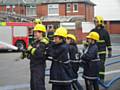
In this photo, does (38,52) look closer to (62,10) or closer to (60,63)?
(60,63)

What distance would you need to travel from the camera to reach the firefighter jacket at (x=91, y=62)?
9812 millimetres

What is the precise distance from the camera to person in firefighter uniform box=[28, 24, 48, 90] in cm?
846

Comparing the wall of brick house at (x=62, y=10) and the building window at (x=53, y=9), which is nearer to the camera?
the wall of brick house at (x=62, y=10)

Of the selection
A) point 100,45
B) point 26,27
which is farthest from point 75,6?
point 100,45

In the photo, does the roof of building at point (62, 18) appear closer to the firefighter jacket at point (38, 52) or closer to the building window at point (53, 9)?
the building window at point (53, 9)

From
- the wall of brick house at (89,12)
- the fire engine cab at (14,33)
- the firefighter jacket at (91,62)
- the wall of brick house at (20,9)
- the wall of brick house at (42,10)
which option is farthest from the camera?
the wall of brick house at (89,12)

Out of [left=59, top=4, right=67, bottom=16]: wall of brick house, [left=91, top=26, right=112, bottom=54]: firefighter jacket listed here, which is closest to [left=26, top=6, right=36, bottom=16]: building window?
[left=59, top=4, right=67, bottom=16]: wall of brick house

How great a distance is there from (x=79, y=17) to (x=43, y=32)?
5147 centimetres

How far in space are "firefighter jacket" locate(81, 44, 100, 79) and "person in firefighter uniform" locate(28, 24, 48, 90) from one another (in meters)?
1.49

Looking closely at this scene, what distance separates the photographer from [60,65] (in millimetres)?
8109

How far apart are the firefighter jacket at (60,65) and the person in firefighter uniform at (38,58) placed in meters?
0.37

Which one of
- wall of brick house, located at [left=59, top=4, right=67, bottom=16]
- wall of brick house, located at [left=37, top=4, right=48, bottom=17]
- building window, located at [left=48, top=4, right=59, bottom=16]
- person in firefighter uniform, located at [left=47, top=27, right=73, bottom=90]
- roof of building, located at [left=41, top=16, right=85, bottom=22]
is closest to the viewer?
person in firefighter uniform, located at [left=47, top=27, right=73, bottom=90]

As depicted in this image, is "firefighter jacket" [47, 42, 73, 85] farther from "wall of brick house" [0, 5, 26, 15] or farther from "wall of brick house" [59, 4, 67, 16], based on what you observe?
"wall of brick house" [0, 5, 26, 15]

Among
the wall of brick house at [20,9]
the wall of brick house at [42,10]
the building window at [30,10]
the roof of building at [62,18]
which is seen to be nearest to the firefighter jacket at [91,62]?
the roof of building at [62,18]
